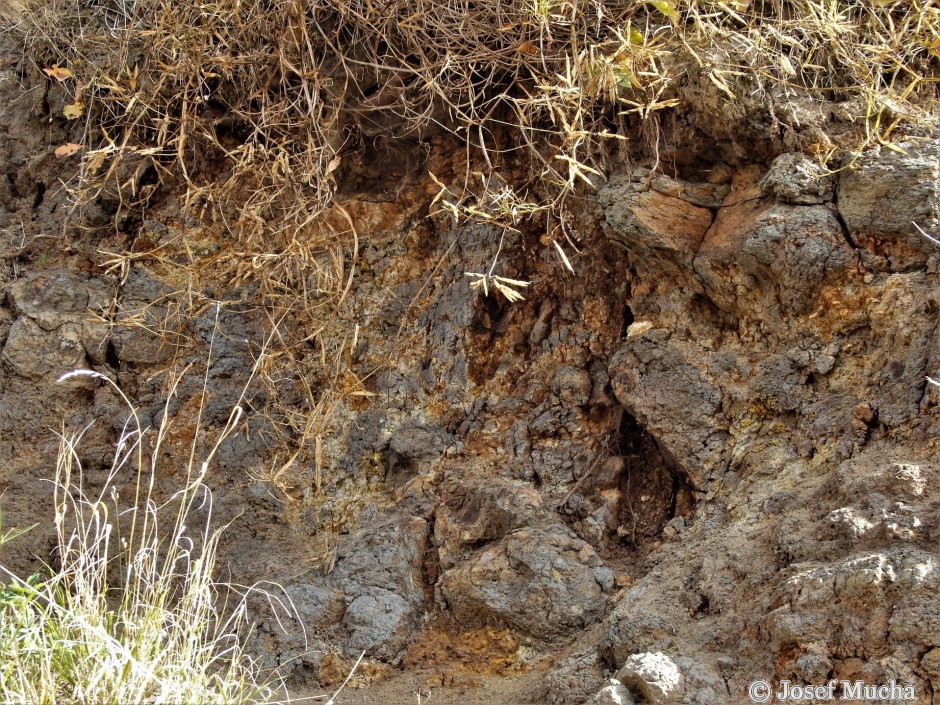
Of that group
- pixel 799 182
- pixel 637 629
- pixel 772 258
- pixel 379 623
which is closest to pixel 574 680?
pixel 637 629

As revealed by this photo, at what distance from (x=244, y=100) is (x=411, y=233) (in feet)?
2.41

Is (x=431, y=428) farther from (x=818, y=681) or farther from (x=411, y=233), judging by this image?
(x=818, y=681)

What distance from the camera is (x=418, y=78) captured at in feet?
11.2

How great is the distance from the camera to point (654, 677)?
87.5 inches

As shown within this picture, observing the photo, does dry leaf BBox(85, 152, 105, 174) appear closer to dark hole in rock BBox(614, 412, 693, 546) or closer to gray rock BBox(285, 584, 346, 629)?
gray rock BBox(285, 584, 346, 629)

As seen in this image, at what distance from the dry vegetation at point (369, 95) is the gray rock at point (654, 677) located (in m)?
1.15

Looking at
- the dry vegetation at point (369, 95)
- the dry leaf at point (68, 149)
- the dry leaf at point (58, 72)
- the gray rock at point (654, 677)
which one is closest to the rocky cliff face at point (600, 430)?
the gray rock at point (654, 677)

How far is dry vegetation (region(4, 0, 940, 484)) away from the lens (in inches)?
117

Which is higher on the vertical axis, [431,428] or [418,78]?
[418,78]

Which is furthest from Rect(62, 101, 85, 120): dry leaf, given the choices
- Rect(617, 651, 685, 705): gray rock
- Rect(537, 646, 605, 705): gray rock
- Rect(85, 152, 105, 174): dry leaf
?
Rect(617, 651, 685, 705): gray rock

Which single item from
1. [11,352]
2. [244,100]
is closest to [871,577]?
[244,100]

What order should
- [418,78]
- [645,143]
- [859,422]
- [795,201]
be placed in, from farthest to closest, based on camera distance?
[418,78] → [645,143] → [795,201] → [859,422]

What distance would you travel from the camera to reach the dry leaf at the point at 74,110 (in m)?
3.68

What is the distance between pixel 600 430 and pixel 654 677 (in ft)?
3.20
